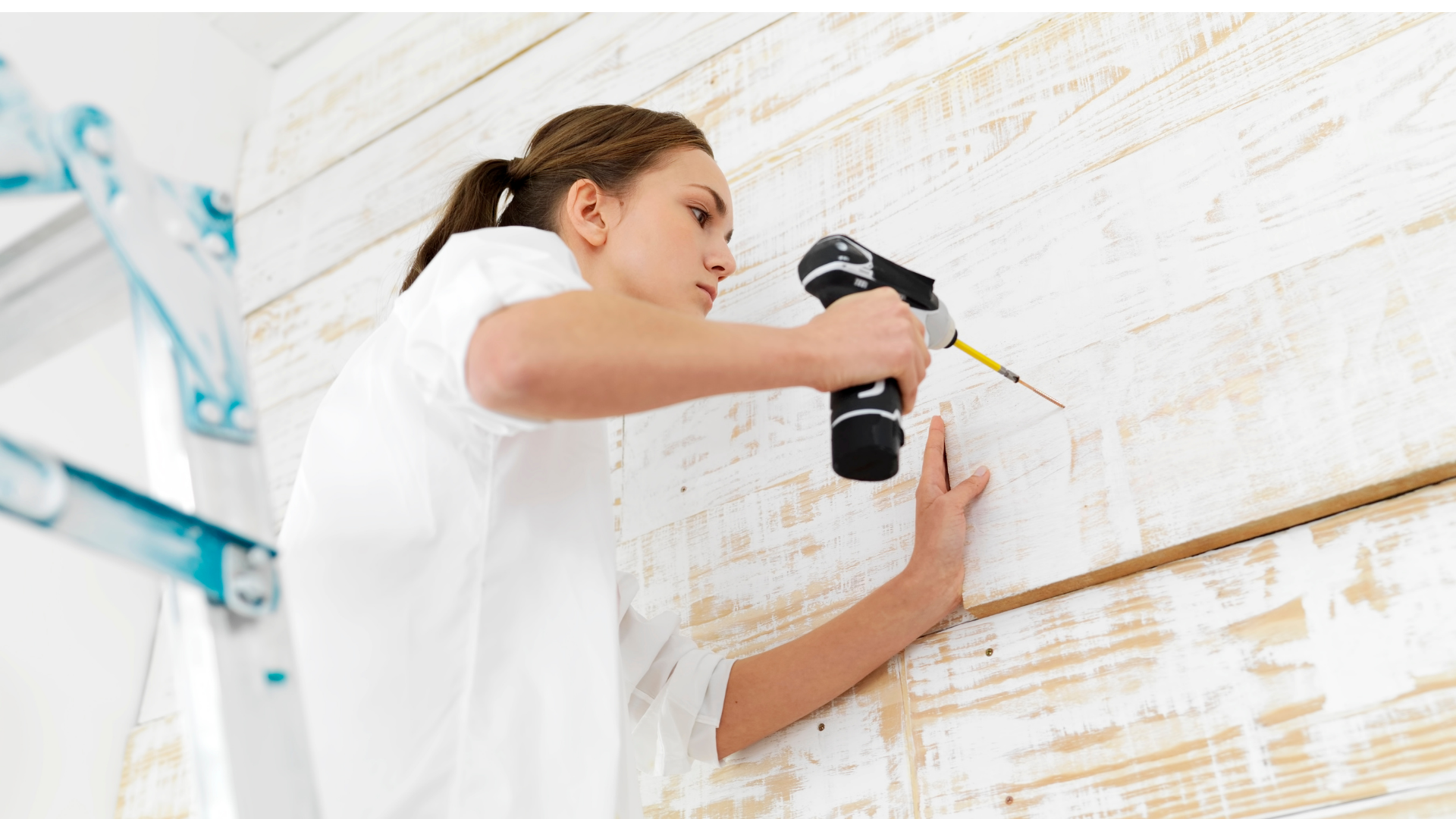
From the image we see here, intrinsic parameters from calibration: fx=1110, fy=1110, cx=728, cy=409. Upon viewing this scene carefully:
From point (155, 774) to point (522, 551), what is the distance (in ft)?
3.24

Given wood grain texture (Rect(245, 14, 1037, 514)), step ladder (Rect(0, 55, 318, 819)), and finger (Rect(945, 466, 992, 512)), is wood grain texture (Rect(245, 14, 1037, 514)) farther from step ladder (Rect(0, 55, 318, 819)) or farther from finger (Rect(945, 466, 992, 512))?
step ladder (Rect(0, 55, 318, 819))

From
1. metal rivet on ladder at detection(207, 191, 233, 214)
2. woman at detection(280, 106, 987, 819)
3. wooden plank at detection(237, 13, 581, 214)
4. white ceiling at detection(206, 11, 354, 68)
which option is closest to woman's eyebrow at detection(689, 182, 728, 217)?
woman at detection(280, 106, 987, 819)

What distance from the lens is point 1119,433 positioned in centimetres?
106

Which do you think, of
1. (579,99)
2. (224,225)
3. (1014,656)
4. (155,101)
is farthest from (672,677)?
(155,101)

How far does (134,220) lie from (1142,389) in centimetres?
85

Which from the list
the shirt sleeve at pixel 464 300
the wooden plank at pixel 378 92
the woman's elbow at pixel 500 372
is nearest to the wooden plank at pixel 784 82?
the wooden plank at pixel 378 92

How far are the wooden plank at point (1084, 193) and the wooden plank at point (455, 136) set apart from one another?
0.36 meters

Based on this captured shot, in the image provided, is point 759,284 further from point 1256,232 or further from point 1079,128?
point 1256,232

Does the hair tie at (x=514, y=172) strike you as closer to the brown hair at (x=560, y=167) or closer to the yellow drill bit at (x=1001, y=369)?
the brown hair at (x=560, y=167)

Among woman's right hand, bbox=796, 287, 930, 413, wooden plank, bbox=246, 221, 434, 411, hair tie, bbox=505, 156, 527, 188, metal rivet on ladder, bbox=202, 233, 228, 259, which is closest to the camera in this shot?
metal rivet on ladder, bbox=202, 233, 228, 259

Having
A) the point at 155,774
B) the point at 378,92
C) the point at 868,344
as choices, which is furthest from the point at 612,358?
the point at 378,92

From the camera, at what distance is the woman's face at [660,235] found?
47.8 inches

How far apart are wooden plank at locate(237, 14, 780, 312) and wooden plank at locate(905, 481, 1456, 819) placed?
1.02 metres

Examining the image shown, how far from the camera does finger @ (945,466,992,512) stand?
1119 mm
